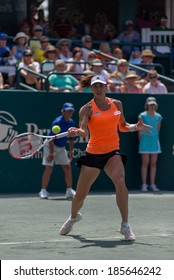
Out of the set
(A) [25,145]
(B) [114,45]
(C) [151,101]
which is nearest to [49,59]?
(C) [151,101]

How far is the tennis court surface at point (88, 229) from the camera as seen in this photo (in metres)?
9.72

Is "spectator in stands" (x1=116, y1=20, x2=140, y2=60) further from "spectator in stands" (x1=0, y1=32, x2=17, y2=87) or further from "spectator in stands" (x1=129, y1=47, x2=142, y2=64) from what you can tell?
"spectator in stands" (x1=0, y1=32, x2=17, y2=87)

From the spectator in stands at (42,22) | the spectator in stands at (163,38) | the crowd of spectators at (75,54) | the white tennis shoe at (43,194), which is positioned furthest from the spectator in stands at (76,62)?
the spectator in stands at (163,38)

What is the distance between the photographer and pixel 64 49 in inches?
758

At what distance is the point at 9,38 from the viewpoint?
19.3 m

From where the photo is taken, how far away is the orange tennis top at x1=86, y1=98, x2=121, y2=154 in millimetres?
10852

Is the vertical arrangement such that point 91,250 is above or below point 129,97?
below

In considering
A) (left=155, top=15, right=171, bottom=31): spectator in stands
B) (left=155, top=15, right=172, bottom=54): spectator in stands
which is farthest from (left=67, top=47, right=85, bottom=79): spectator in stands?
(left=155, top=15, right=171, bottom=31): spectator in stands

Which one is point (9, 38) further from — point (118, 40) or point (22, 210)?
point (22, 210)

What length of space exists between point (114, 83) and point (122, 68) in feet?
1.79

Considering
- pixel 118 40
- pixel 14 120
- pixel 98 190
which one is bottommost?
pixel 98 190

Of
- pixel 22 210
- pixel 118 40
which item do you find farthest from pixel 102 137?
pixel 118 40

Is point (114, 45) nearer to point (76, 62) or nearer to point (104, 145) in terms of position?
point (76, 62)

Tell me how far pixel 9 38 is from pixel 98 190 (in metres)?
3.95
